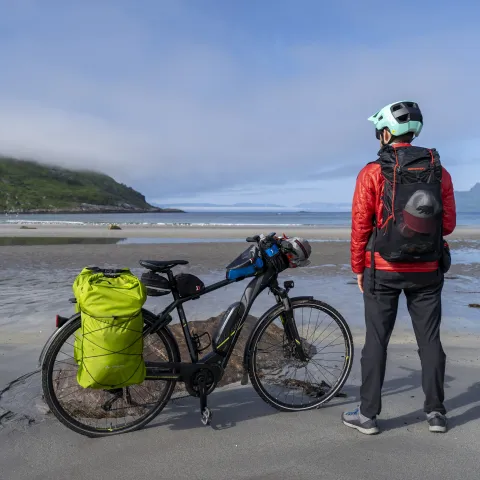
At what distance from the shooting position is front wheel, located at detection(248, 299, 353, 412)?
4242 mm

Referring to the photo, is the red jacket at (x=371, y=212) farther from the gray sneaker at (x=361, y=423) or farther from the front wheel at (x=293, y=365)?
the gray sneaker at (x=361, y=423)

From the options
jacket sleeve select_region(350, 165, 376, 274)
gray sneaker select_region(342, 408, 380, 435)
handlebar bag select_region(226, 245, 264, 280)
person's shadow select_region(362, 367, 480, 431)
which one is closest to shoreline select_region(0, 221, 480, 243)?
person's shadow select_region(362, 367, 480, 431)

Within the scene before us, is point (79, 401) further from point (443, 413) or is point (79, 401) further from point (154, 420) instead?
point (443, 413)

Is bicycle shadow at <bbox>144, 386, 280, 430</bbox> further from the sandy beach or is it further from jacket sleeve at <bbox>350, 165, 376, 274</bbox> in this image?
jacket sleeve at <bbox>350, 165, 376, 274</bbox>

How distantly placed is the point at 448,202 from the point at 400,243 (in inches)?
24.6

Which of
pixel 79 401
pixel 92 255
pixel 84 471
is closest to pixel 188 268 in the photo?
pixel 92 255

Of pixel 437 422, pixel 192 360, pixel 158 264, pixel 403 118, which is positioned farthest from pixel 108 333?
pixel 403 118

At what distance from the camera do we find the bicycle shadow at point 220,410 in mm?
4008

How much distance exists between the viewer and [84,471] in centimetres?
323

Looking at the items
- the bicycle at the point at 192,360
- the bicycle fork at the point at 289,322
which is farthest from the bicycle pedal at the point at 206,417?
the bicycle fork at the point at 289,322

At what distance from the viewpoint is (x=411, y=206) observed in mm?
3547

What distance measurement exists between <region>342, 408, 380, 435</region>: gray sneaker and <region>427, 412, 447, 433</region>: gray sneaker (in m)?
0.45

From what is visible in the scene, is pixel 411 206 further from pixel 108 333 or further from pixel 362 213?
pixel 108 333

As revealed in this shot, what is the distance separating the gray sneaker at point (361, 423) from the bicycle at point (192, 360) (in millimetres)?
439
